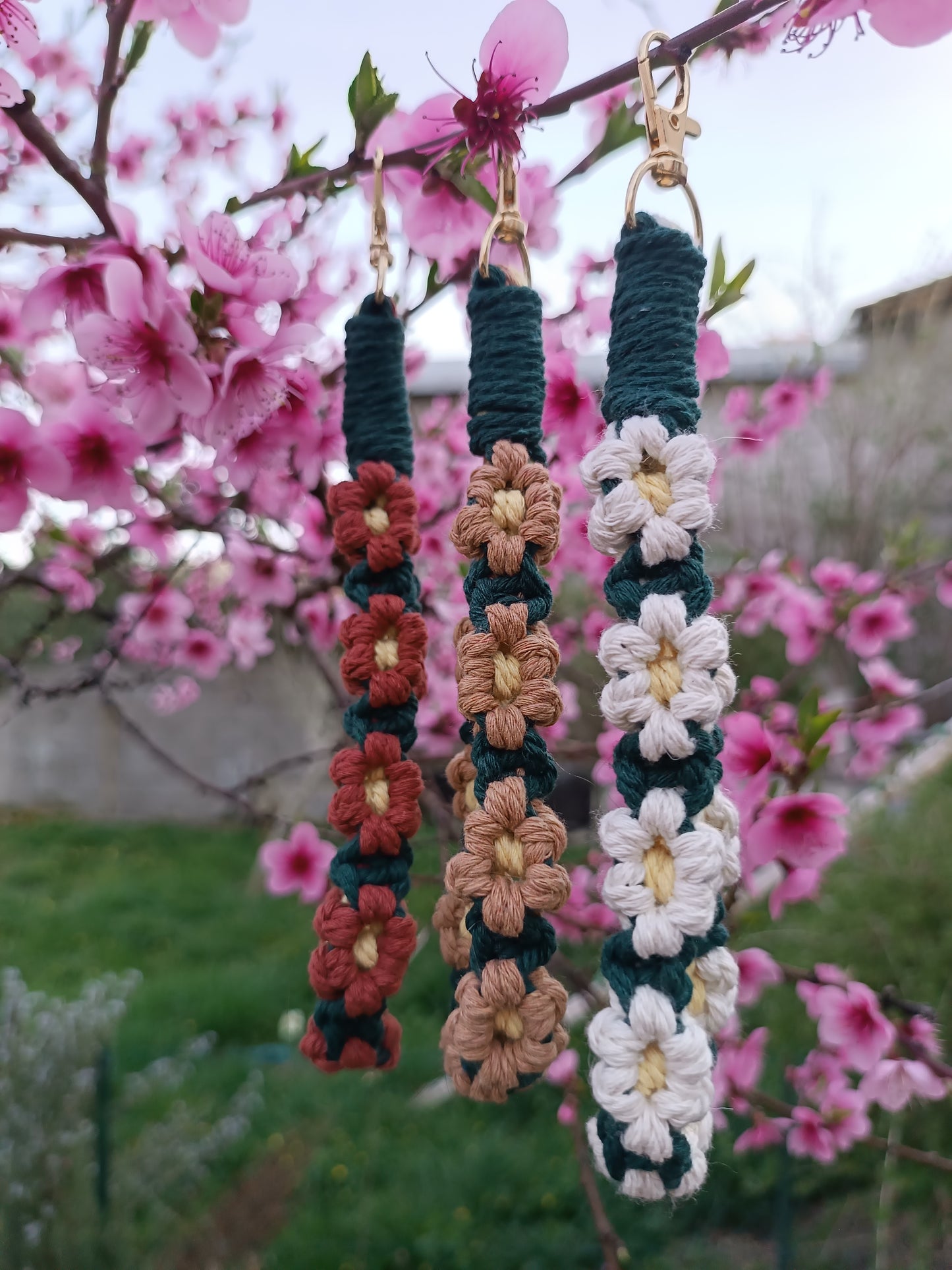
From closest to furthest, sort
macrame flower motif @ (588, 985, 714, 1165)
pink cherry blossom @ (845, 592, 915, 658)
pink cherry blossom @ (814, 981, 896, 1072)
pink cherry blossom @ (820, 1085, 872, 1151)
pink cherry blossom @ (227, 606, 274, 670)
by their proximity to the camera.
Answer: macrame flower motif @ (588, 985, 714, 1165), pink cherry blossom @ (814, 981, 896, 1072), pink cherry blossom @ (820, 1085, 872, 1151), pink cherry blossom @ (845, 592, 915, 658), pink cherry blossom @ (227, 606, 274, 670)

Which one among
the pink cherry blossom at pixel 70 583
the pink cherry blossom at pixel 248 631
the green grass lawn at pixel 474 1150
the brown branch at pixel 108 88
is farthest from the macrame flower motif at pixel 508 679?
the pink cherry blossom at pixel 248 631

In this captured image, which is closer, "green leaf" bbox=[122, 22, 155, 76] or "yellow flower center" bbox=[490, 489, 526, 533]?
"yellow flower center" bbox=[490, 489, 526, 533]

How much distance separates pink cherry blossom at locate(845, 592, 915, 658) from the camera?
152 cm

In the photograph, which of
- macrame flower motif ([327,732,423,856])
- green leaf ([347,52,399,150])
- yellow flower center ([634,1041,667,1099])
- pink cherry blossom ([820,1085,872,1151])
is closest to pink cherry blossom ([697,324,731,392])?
green leaf ([347,52,399,150])

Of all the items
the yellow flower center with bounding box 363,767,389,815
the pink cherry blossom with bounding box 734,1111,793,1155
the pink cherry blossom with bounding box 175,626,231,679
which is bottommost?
the pink cherry blossom with bounding box 734,1111,793,1155

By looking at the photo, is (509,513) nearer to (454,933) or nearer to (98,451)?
(454,933)

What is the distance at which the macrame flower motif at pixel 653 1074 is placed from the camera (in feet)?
1.29

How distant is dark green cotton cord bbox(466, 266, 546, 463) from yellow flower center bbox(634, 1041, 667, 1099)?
1.14 feet

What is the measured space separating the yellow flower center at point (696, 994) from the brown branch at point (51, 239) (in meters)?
0.66

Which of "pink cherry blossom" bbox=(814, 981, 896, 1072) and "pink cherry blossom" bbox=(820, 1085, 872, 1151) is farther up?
"pink cherry blossom" bbox=(814, 981, 896, 1072)

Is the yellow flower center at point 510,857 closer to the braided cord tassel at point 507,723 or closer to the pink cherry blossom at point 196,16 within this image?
the braided cord tassel at point 507,723

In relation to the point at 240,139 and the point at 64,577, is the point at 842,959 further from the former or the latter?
the point at 240,139

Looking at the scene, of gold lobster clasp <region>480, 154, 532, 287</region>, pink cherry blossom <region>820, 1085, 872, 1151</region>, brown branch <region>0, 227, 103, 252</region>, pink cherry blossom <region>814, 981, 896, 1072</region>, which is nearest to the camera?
gold lobster clasp <region>480, 154, 532, 287</region>

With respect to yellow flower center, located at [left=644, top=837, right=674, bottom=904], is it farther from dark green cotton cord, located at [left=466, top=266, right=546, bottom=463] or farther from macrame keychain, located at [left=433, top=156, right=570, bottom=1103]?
dark green cotton cord, located at [left=466, top=266, right=546, bottom=463]
